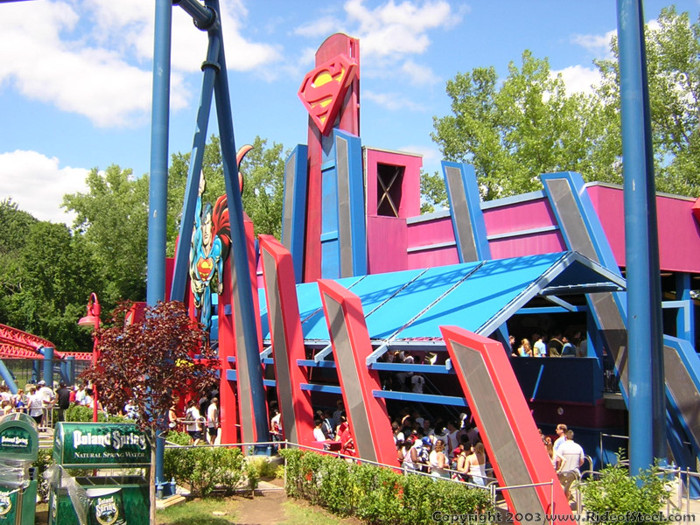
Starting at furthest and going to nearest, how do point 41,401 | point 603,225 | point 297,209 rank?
1. point 297,209
2. point 41,401
3. point 603,225

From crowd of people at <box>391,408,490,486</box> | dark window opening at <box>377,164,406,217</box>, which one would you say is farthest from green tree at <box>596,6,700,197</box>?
crowd of people at <box>391,408,490,486</box>

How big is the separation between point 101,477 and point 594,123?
29.4m

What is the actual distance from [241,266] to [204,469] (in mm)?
4962

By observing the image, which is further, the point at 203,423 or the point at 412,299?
the point at 203,423

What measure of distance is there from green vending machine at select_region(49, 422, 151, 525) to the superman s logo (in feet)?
44.6

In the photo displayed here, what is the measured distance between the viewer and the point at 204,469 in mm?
12742

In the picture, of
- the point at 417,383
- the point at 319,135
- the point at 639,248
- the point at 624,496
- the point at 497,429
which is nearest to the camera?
the point at 624,496

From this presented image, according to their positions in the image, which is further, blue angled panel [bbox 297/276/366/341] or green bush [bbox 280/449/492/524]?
blue angled panel [bbox 297/276/366/341]

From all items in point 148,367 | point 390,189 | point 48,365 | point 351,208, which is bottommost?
point 48,365

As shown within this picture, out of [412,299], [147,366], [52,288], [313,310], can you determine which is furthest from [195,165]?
[52,288]

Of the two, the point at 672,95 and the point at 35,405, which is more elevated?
the point at 672,95

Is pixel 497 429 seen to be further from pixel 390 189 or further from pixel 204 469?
pixel 390 189

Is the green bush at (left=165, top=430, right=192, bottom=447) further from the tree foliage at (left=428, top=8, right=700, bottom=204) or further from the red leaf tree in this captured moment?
the tree foliage at (left=428, top=8, right=700, bottom=204)

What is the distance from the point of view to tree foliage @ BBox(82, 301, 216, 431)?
30.9 feet
